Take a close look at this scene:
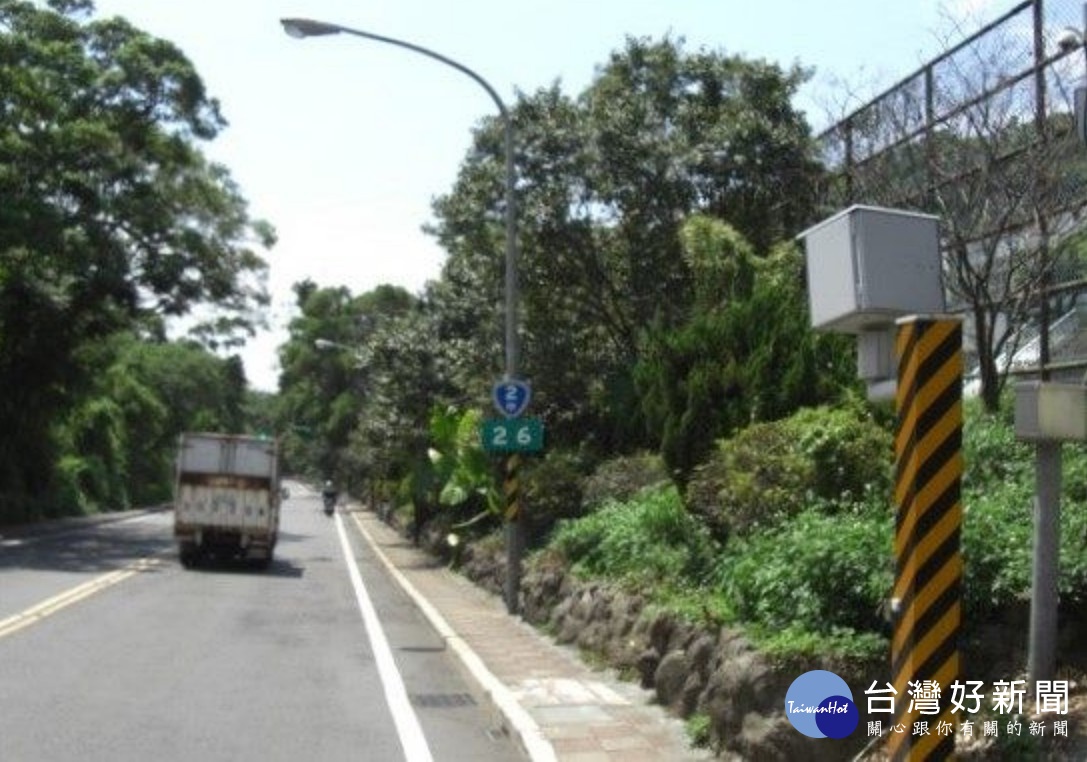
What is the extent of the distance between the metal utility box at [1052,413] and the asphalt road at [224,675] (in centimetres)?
436

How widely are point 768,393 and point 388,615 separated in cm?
817

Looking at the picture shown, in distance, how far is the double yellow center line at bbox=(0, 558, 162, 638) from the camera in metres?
15.9

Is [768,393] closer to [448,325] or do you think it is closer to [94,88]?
[448,325]

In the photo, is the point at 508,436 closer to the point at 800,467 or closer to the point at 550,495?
the point at 550,495

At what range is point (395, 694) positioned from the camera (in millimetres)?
11984

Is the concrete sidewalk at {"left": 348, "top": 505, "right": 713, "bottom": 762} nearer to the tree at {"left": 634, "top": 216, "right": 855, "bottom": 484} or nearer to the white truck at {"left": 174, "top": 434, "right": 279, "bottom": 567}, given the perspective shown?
the tree at {"left": 634, "top": 216, "right": 855, "bottom": 484}

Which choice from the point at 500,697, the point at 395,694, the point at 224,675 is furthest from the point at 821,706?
the point at 224,675

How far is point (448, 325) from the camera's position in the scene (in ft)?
101

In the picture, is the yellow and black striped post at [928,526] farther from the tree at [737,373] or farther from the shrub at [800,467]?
the tree at [737,373]

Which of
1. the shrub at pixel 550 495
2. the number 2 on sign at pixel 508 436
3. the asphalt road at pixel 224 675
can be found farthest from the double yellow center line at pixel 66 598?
the shrub at pixel 550 495

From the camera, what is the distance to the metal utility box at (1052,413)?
22.4 ft

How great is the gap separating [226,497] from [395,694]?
55.3 ft

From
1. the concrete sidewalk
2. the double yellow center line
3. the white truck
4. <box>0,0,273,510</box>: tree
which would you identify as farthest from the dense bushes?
<box>0,0,273,510</box>: tree

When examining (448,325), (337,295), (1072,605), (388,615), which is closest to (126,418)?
(337,295)
